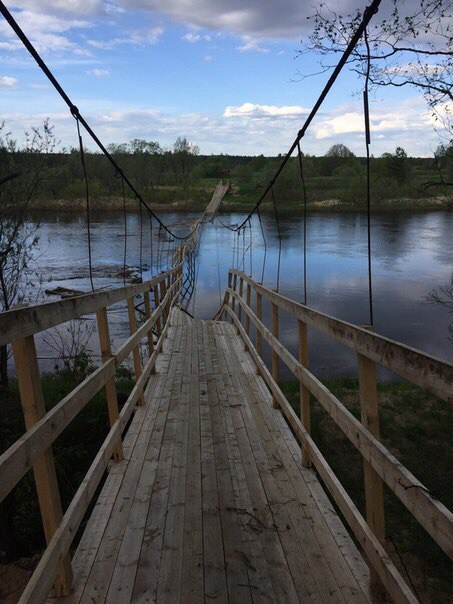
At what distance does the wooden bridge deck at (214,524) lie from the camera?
5.73 ft

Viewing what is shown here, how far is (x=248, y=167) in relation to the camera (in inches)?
2876

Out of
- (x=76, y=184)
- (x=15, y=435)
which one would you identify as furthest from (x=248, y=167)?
(x=15, y=435)

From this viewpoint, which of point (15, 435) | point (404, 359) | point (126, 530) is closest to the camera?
point (404, 359)

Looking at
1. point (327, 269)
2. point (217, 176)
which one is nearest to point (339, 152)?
point (217, 176)

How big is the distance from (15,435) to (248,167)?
70.5 meters

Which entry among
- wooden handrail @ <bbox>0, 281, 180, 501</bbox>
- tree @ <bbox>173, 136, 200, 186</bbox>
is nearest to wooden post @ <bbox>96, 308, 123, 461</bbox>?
wooden handrail @ <bbox>0, 281, 180, 501</bbox>

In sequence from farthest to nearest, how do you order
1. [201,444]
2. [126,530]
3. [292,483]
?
[201,444] → [292,483] → [126,530]

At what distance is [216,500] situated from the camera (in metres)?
2.36

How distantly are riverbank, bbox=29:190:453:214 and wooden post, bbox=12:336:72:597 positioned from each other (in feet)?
160

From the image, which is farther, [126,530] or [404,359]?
[126,530]

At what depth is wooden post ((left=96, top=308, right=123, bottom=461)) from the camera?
2533 millimetres

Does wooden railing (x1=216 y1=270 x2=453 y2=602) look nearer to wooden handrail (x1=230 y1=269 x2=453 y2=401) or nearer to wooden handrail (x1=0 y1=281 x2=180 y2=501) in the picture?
wooden handrail (x1=230 y1=269 x2=453 y2=401)

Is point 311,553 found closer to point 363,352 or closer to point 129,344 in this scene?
point 363,352

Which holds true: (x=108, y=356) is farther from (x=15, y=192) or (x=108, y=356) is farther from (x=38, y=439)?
(x=15, y=192)
